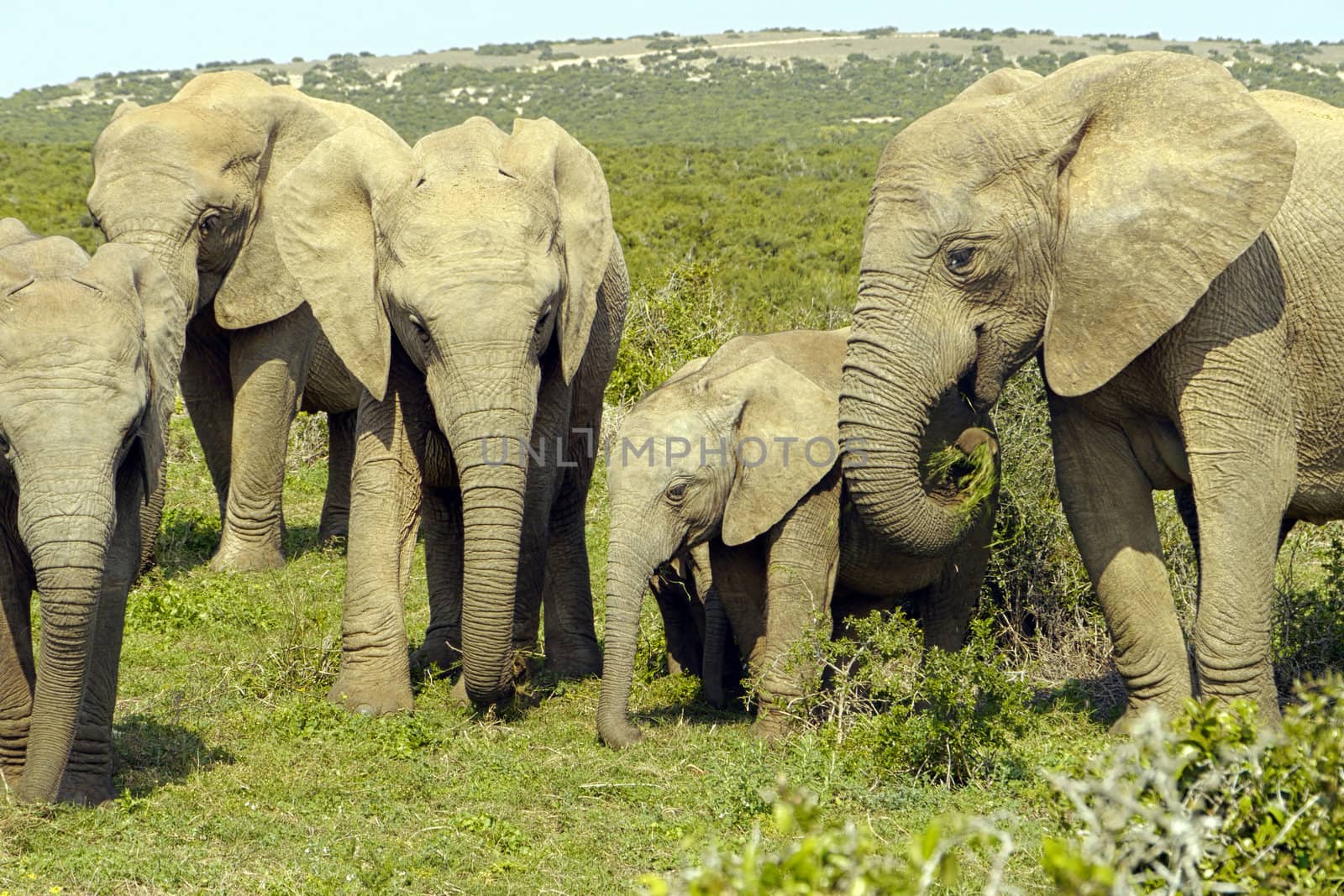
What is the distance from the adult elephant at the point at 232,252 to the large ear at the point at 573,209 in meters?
2.93

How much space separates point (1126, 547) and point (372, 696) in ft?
11.6

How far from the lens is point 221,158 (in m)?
10.7

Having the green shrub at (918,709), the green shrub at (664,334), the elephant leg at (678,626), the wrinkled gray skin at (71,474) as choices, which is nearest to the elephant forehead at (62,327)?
the wrinkled gray skin at (71,474)

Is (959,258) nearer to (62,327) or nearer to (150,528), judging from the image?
(62,327)

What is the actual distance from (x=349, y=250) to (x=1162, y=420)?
3.82 meters

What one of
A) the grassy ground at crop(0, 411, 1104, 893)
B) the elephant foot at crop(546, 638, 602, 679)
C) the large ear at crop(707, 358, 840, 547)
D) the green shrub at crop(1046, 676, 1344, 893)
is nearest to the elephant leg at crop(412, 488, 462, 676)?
the grassy ground at crop(0, 411, 1104, 893)

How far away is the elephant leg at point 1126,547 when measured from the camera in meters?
7.27

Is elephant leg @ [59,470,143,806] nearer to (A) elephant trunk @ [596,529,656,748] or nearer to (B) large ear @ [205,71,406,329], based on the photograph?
(A) elephant trunk @ [596,529,656,748]

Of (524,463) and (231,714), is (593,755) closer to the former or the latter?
(524,463)

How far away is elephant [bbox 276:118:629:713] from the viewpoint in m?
7.27

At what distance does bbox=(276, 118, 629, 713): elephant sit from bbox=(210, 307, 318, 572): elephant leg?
9.12 feet

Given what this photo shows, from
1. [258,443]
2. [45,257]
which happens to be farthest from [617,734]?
[258,443]

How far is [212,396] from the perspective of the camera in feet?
37.4

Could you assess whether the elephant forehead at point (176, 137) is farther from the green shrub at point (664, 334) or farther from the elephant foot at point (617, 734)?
the elephant foot at point (617, 734)
